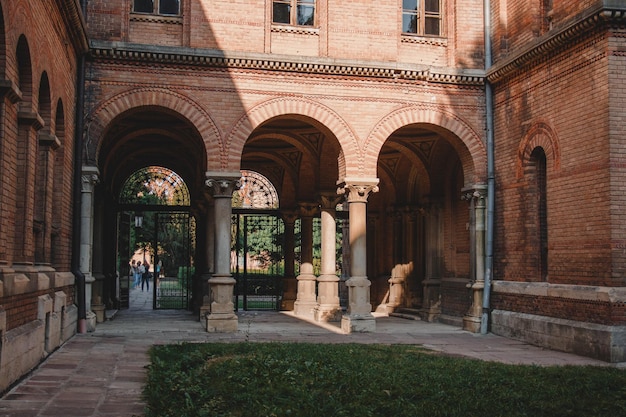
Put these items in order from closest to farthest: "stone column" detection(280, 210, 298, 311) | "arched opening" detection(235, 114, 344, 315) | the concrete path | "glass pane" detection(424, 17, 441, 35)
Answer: the concrete path → "glass pane" detection(424, 17, 441, 35) → "arched opening" detection(235, 114, 344, 315) → "stone column" detection(280, 210, 298, 311)

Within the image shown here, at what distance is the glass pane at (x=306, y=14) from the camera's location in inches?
583

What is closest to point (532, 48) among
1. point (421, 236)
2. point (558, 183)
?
point (558, 183)

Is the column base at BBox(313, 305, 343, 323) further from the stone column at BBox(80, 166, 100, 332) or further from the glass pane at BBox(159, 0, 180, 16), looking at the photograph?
the glass pane at BBox(159, 0, 180, 16)

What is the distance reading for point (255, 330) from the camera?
14.3 metres

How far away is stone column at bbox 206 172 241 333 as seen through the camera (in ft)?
45.3

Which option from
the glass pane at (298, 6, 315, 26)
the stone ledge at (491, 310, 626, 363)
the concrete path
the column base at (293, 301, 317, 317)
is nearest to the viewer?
the concrete path

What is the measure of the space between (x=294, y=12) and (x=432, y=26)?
313 centimetres

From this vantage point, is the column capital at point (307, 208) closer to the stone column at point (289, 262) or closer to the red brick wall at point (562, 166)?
the stone column at point (289, 262)

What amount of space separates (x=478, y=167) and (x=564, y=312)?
400cm

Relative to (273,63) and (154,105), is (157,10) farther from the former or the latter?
(273,63)

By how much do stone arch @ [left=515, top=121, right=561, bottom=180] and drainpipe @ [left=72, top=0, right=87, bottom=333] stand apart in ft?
27.8

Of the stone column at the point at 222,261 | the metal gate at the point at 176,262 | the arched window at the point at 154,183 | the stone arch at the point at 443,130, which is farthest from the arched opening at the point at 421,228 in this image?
the arched window at the point at 154,183

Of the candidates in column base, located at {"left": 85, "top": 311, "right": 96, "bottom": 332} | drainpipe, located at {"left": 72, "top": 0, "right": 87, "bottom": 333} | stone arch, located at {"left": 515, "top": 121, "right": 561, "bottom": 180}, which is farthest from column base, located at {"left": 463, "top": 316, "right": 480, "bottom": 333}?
drainpipe, located at {"left": 72, "top": 0, "right": 87, "bottom": 333}

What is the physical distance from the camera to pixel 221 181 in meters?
13.9
